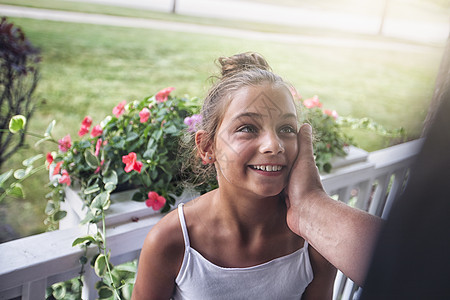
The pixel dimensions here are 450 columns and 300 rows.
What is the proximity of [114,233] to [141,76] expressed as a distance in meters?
2.69

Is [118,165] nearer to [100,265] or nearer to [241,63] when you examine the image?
[100,265]

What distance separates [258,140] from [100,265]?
0.53 m

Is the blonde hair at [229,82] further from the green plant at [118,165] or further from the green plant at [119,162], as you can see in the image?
the green plant at [119,162]

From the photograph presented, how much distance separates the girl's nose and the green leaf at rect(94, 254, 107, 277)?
51 centimetres

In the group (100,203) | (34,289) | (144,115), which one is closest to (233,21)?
(144,115)

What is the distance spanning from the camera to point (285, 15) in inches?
136

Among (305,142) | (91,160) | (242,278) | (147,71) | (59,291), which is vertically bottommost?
(59,291)

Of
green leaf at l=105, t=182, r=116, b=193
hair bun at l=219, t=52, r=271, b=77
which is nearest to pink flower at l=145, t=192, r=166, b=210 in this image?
green leaf at l=105, t=182, r=116, b=193

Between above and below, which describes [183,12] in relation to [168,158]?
above

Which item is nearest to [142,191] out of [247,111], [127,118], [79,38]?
[127,118]

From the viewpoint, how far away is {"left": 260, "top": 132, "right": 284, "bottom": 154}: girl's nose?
74cm

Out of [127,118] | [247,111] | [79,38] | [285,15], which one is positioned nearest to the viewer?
[247,111]

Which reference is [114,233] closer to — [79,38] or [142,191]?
[142,191]

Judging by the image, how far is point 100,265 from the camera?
967 mm
